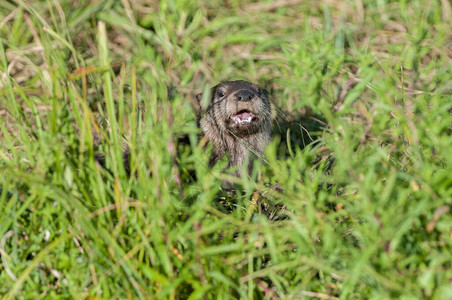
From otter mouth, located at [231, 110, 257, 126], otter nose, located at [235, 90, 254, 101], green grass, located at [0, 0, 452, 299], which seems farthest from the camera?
otter mouth, located at [231, 110, 257, 126]

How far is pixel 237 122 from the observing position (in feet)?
13.1

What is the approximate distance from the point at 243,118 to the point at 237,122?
1.9 inches

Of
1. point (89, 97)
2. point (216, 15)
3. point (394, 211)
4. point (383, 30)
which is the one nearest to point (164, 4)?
point (216, 15)

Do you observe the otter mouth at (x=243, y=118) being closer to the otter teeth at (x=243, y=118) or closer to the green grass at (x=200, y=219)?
the otter teeth at (x=243, y=118)

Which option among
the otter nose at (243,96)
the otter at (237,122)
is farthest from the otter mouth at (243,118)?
the otter nose at (243,96)

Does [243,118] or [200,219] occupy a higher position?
[200,219]

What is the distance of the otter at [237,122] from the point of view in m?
3.92

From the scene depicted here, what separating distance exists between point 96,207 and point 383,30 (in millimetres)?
3362

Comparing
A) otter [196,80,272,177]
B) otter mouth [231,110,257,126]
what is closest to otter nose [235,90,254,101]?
otter [196,80,272,177]

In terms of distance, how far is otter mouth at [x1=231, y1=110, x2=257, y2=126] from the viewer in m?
3.98

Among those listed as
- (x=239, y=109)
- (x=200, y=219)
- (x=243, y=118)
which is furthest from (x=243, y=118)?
(x=200, y=219)

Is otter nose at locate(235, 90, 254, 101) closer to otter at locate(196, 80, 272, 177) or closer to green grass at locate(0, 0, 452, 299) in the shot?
otter at locate(196, 80, 272, 177)

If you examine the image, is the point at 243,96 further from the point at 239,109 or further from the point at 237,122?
the point at 237,122

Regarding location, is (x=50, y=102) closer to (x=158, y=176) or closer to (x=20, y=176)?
(x=20, y=176)
